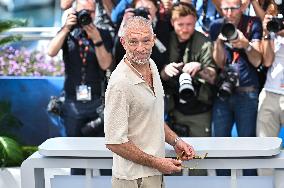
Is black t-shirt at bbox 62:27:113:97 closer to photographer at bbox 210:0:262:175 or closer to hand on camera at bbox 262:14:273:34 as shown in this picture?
photographer at bbox 210:0:262:175

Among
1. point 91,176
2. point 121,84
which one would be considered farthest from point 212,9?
point 121,84

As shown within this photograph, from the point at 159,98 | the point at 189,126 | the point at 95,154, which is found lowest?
the point at 189,126

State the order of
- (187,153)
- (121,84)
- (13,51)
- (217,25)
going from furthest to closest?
1. (13,51)
2. (217,25)
3. (187,153)
4. (121,84)

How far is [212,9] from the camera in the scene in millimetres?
5695

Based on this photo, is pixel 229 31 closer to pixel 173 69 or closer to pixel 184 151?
pixel 173 69

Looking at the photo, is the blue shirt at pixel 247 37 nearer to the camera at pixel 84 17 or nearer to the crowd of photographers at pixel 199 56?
the crowd of photographers at pixel 199 56

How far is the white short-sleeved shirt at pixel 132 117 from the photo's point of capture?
2.60 m

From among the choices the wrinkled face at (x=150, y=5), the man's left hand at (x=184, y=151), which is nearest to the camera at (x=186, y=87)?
the wrinkled face at (x=150, y=5)

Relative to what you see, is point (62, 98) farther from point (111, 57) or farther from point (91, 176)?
point (91, 176)

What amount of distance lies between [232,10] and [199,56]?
515 mm

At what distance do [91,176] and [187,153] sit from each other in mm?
594

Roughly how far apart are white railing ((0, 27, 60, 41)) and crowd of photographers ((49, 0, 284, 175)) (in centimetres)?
13

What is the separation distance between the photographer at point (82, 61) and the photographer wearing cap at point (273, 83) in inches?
56.9

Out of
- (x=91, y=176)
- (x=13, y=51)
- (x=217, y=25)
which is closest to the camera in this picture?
(x=91, y=176)
